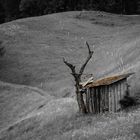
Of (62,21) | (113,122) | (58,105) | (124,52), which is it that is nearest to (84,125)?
(113,122)

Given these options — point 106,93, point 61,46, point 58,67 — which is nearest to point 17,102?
point 58,67

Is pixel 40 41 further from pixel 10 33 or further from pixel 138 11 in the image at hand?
pixel 138 11

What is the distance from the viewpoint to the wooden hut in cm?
3083

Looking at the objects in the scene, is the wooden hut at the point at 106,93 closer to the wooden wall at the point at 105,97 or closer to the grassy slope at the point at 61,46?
the wooden wall at the point at 105,97

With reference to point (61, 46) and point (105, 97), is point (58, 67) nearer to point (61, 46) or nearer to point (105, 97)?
point (61, 46)

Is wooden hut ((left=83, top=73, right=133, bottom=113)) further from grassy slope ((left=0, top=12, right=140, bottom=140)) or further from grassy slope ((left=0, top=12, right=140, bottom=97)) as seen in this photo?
grassy slope ((left=0, top=12, right=140, bottom=97))

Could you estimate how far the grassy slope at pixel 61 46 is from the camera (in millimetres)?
53594

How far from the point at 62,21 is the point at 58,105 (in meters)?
41.8

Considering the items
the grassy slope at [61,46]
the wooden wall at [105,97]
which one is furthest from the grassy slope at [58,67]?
the wooden wall at [105,97]

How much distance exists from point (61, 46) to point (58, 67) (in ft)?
31.9

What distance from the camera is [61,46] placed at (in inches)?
2729

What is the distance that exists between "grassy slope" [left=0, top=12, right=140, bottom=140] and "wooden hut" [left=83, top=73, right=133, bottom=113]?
1.46 meters

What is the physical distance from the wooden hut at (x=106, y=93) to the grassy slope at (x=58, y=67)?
4.80 feet

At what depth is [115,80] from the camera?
30.8m
